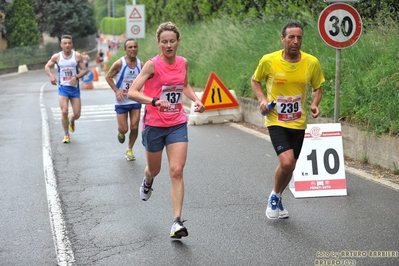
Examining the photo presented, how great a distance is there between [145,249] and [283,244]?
1.21m

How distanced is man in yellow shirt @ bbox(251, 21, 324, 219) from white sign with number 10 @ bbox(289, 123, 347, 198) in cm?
130

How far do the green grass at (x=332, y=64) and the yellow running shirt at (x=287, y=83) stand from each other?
3.04 m

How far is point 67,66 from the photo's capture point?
1469 cm

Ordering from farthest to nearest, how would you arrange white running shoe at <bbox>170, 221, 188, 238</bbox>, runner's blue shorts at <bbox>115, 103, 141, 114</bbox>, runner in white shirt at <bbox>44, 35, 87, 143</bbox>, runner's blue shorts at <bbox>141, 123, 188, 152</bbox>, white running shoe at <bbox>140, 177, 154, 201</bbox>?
runner in white shirt at <bbox>44, 35, 87, 143</bbox> → runner's blue shorts at <bbox>115, 103, 141, 114</bbox> → white running shoe at <bbox>140, 177, 154, 201</bbox> → runner's blue shorts at <bbox>141, 123, 188, 152</bbox> → white running shoe at <bbox>170, 221, 188, 238</bbox>

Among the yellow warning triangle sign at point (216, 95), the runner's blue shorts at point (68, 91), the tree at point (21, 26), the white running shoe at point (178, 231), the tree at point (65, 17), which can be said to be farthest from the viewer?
the tree at point (65, 17)

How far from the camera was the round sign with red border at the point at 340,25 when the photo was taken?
10844 millimetres

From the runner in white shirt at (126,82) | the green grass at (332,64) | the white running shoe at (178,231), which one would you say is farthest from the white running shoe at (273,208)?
the runner in white shirt at (126,82)

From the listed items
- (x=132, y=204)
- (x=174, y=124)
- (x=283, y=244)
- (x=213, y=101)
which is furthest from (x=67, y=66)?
(x=283, y=244)

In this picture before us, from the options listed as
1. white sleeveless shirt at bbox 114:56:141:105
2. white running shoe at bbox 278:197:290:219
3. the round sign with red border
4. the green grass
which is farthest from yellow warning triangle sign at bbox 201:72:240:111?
white running shoe at bbox 278:197:290:219

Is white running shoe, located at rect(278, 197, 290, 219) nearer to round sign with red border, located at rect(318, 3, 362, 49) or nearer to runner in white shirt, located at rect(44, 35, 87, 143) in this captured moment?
round sign with red border, located at rect(318, 3, 362, 49)

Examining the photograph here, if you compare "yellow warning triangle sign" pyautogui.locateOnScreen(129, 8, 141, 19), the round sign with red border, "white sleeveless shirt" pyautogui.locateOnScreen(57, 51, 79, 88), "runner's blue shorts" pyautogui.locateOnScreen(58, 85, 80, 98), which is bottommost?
"runner's blue shorts" pyautogui.locateOnScreen(58, 85, 80, 98)

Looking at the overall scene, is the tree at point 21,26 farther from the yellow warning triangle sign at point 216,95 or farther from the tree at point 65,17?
the yellow warning triangle sign at point 216,95

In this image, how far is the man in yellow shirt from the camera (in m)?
7.72

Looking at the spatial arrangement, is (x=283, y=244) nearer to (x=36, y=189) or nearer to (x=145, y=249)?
(x=145, y=249)
